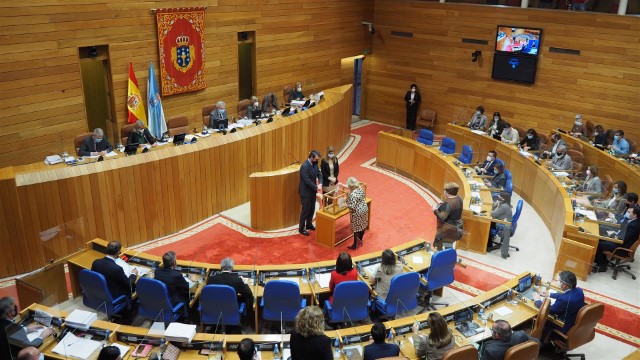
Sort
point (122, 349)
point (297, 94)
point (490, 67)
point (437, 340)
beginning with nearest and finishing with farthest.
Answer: point (437, 340) < point (122, 349) < point (297, 94) < point (490, 67)

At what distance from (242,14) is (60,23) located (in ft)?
15.7

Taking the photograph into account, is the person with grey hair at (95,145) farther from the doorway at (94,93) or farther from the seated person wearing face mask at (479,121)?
the seated person wearing face mask at (479,121)

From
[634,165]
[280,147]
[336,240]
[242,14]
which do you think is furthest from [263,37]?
[634,165]

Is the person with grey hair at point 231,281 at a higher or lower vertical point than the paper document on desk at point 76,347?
higher

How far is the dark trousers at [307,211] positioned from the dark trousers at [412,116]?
8314 millimetres

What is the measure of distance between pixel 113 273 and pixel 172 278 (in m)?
0.78

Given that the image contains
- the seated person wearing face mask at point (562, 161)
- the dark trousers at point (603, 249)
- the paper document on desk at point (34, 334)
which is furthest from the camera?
the seated person wearing face mask at point (562, 161)

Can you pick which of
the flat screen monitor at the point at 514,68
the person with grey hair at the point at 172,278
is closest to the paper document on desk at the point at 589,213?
the flat screen monitor at the point at 514,68

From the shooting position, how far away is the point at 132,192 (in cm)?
941

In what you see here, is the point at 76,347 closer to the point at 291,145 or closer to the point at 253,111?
the point at 291,145

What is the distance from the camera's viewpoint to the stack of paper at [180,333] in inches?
223

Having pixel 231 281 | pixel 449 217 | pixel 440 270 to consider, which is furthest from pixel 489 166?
pixel 231 281

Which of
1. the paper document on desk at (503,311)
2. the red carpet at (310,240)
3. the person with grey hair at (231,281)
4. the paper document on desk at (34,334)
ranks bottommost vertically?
the red carpet at (310,240)

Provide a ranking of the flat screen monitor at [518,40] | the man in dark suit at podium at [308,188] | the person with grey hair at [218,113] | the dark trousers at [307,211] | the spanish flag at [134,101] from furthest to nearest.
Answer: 1. the flat screen monitor at [518,40]
2. the person with grey hair at [218,113]
3. the spanish flag at [134,101]
4. the dark trousers at [307,211]
5. the man in dark suit at podium at [308,188]
